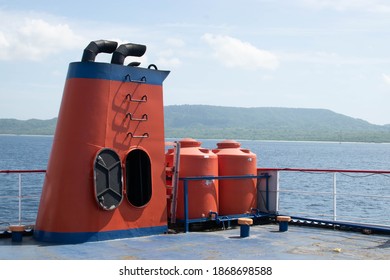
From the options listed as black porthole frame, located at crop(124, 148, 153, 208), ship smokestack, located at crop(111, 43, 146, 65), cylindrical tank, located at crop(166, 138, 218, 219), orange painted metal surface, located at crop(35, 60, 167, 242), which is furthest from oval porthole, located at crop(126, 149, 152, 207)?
ship smokestack, located at crop(111, 43, 146, 65)

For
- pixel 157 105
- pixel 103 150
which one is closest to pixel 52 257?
pixel 103 150

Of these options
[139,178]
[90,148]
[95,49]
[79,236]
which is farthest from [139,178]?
[95,49]

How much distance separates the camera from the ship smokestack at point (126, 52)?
11.5 meters

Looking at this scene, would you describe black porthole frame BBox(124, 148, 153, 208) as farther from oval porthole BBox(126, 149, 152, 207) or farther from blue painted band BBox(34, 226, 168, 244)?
blue painted band BBox(34, 226, 168, 244)

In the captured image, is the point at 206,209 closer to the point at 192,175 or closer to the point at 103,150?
the point at 192,175

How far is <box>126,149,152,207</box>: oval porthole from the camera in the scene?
11.7 metres

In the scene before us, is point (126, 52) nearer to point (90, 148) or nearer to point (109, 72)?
point (109, 72)

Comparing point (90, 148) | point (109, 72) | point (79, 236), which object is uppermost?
point (109, 72)

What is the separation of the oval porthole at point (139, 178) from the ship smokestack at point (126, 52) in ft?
6.03

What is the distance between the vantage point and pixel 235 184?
43.4 ft

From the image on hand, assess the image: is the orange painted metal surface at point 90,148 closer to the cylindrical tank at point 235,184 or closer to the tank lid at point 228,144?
the cylindrical tank at point 235,184

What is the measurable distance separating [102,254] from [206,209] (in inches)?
132

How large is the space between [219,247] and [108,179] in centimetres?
240

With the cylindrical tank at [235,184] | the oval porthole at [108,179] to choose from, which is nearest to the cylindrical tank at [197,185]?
the cylindrical tank at [235,184]
